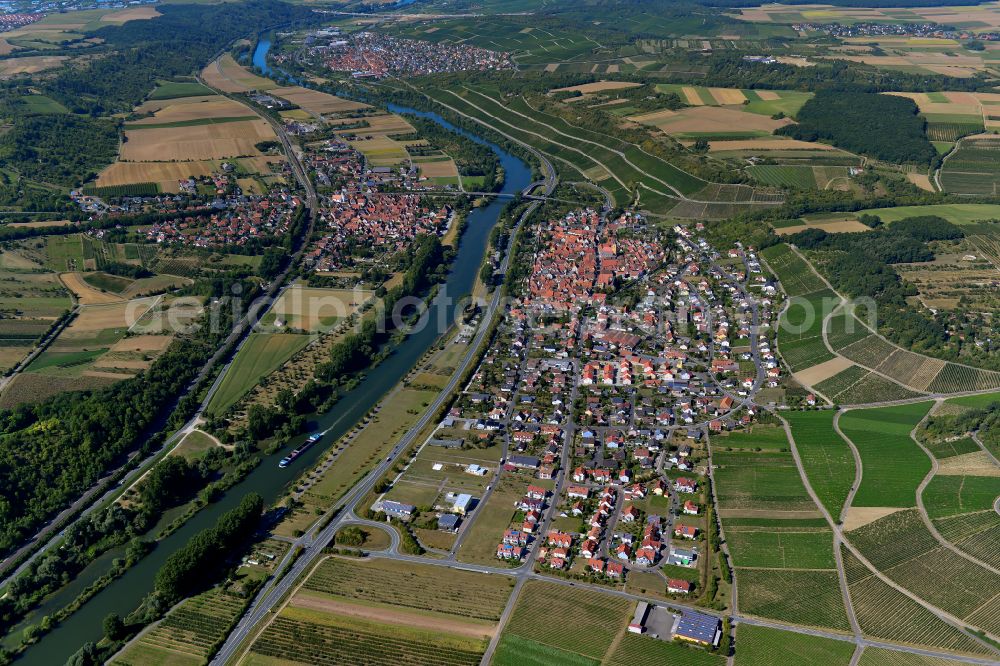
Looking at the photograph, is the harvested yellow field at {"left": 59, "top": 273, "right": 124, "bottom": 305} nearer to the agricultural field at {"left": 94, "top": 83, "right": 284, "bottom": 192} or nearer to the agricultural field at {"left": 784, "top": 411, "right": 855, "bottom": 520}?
the agricultural field at {"left": 94, "top": 83, "right": 284, "bottom": 192}

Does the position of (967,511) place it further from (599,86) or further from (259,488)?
(599,86)

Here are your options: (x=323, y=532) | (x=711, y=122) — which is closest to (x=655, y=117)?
(x=711, y=122)

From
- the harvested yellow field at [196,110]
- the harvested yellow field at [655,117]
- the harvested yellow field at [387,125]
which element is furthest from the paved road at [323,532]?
the harvested yellow field at [196,110]

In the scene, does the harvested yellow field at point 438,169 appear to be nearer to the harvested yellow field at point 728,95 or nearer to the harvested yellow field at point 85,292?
the harvested yellow field at point 85,292

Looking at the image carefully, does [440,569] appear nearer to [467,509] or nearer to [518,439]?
[467,509]

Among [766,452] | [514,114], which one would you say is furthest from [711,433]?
[514,114]
